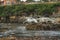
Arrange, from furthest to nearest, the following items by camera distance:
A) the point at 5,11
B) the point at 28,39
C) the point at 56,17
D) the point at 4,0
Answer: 1. the point at 4,0
2. the point at 5,11
3. the point at 56,17
4. the point at 28,39

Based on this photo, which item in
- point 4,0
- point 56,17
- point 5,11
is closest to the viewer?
point 56,17

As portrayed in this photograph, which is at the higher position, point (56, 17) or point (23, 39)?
point (23, 39)

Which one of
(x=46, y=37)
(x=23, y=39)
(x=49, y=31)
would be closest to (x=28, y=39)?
(x=23, y=39)

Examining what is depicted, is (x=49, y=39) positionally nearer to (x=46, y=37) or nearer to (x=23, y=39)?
(x=46, y=37)

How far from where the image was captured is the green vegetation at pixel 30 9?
102 feet

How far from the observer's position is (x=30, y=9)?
31.7 metres

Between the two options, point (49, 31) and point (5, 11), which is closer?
point (49, 31)

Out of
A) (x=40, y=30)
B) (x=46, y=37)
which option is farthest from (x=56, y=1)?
(x=46, y=37)

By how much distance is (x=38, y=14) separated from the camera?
31.1m

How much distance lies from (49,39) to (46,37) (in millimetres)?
672

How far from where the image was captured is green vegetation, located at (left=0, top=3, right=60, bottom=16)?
31188 millimetres

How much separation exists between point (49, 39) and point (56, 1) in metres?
16.6

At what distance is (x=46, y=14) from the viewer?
3084cm

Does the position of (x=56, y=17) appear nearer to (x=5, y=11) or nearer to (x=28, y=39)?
(x=5, y=11)
